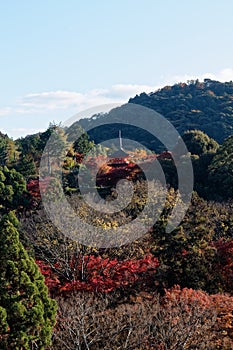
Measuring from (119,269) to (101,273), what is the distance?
0.92 meters

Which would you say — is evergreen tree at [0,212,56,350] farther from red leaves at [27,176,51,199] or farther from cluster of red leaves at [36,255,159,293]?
red leaves at [27,176,51,199]

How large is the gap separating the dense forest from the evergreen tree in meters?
0.03

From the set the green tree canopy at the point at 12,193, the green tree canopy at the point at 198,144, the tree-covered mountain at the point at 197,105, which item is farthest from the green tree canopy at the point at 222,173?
the tree-covered mountain at the point at 197,105

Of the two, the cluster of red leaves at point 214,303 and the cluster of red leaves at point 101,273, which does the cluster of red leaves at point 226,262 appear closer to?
the cluster of red leaves at point 214,303

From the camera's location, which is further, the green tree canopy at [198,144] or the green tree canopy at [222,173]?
the green tree canopy at [198,144]

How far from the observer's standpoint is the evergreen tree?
12.9 metres

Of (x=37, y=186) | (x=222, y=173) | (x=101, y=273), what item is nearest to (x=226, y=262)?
(x=101, y=273)

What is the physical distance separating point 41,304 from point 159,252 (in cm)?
655

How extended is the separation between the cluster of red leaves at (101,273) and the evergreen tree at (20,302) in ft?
12.3

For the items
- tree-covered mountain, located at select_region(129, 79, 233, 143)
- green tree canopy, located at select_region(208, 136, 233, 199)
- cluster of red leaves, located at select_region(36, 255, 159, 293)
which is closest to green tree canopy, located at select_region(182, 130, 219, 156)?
green tree canopy, located at select_region(208, 136, 233, 199)

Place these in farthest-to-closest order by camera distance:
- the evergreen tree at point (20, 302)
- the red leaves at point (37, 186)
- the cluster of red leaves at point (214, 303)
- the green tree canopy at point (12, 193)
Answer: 1. the red leaves at point (37, 186)
2. the green tree canopy at point (12, 193)
3. the cluster of red leaves at point (214, 303)
4. the evergreen tree at point (20, 302)

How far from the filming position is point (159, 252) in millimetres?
18766

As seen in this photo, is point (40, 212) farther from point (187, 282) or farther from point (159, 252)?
point (187, 282)

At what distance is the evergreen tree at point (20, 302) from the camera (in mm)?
12945
